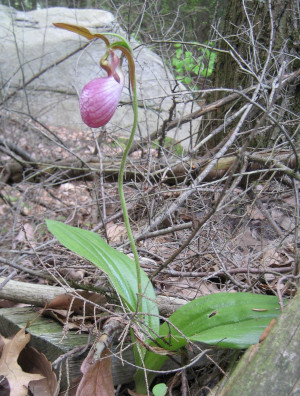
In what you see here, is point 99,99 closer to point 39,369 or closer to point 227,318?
point 227,318

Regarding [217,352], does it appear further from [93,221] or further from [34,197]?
[34,197]

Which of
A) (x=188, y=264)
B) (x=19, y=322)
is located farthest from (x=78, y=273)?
(x=188, y=264)

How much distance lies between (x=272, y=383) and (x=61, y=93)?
495 centimetres

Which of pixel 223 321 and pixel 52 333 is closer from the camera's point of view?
pixel 223 321

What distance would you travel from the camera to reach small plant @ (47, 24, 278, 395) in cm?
83

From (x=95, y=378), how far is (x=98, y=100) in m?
0.71

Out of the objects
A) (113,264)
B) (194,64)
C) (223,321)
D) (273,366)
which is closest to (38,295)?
(113,264)

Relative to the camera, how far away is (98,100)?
0.83m

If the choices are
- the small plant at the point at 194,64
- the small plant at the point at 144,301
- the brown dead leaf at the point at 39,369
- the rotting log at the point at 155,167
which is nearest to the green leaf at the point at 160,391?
the small plant at the point at 144,301

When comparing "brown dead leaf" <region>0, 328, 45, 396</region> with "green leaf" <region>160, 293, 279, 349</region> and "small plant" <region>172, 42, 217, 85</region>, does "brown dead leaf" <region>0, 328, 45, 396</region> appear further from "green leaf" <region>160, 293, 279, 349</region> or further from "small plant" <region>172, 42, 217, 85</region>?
"small plant" <region>172, 42, 217, 85</region>

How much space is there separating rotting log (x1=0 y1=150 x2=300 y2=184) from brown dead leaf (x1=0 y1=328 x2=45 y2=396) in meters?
0.86

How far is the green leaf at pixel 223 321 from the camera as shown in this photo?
0.82 metres

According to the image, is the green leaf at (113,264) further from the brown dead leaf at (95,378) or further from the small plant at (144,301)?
the brown dead leaf at (95,378)

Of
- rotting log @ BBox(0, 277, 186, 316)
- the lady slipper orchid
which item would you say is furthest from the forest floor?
the lady slipper orchid
